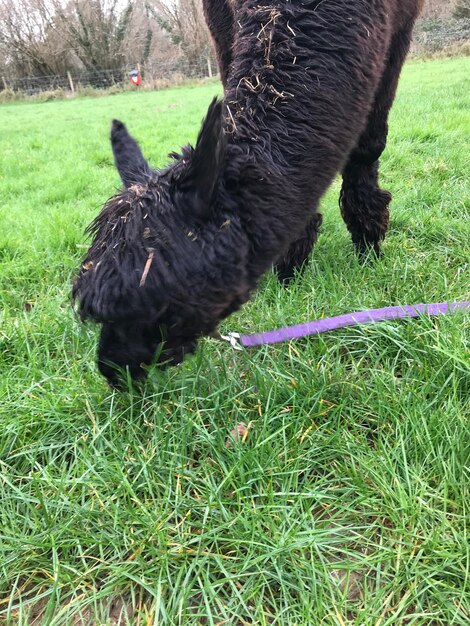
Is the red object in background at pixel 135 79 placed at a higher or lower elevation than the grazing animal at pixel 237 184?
higher

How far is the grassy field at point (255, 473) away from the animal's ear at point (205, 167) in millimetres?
902

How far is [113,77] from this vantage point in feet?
132

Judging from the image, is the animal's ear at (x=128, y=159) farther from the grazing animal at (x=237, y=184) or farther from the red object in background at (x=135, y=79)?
the red object in background at (x=135, y=79)

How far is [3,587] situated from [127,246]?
1.25 m

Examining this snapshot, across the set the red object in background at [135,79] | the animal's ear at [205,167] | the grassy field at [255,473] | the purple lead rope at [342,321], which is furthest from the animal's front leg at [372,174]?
the red object in background at [135,79]

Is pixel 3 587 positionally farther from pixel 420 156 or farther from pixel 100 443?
pixel 420 156

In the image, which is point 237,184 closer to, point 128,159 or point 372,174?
point 128,159

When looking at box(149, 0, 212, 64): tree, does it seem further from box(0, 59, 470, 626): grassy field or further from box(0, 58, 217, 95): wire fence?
box(0, 59, 470, 626): grassy field

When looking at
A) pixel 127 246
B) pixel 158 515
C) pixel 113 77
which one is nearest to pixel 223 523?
pixel 158 515

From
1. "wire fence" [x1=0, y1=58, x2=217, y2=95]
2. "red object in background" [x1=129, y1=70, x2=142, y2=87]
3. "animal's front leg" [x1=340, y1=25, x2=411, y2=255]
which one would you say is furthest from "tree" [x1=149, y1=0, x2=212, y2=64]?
"animal's front leg" [x1=340, y1=25, x2=411, y2=255]

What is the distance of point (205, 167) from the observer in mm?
1641

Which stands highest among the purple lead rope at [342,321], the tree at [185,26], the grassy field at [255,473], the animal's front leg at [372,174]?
the tree at [185,26]

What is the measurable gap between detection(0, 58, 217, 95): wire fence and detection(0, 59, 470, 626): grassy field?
3863 cm

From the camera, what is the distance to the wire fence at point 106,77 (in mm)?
37906
